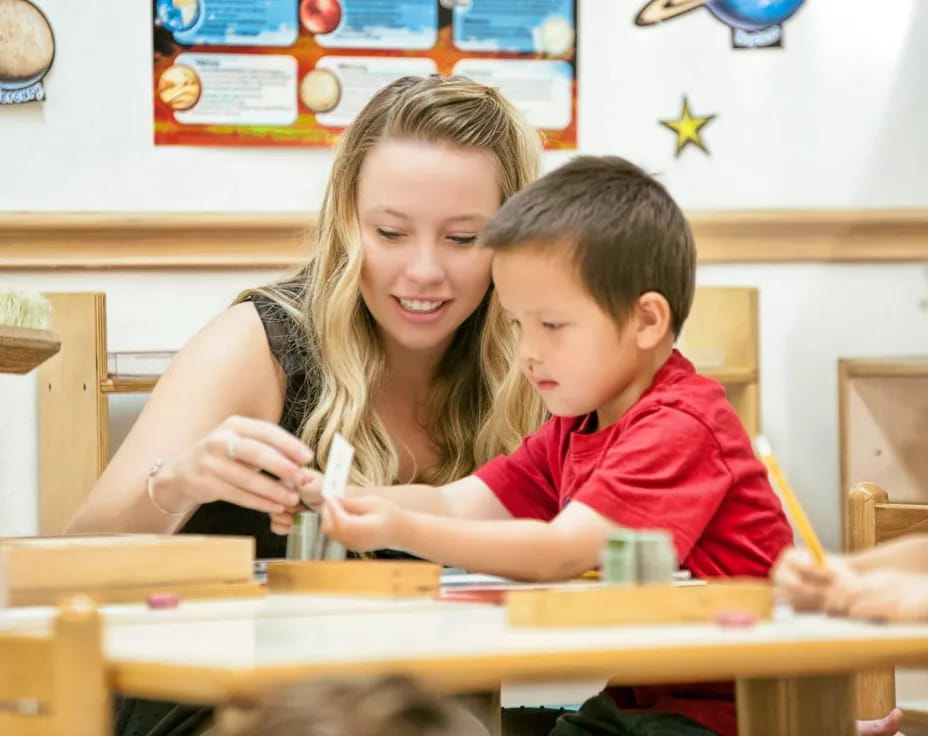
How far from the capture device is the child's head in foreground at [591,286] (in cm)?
129

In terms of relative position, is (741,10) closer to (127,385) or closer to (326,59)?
(326,59)

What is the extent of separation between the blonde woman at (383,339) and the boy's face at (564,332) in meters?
0.38

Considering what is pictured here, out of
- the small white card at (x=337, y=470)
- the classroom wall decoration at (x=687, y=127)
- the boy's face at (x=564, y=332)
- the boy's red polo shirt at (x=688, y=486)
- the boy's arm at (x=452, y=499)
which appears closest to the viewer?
the small white card at (x=337, y=470)

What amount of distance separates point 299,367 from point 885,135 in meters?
1.71

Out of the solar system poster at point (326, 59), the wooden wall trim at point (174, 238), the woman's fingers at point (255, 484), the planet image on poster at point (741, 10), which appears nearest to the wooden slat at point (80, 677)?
the woman's fingers at point (255, 484)

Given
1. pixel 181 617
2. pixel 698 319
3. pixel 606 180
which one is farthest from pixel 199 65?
pixel 181 617

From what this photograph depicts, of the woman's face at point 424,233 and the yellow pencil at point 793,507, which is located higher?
the woman's face at point 424,233

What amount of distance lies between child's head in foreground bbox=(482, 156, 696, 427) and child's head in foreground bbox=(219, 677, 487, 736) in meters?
0.62

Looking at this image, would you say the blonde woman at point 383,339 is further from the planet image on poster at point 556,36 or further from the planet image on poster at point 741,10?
the planet image on poster at point 741,10

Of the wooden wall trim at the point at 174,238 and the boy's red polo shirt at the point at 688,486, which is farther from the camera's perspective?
the wooden wall trim at the point at 174,238

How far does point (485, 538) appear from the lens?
1103 mm

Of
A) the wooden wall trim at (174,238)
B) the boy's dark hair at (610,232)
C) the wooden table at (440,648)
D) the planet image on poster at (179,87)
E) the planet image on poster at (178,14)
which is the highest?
the planet image on poster at (178,14)

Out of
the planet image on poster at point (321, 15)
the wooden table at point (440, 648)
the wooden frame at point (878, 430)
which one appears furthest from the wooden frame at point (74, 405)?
the wooden table at point (440, 648)

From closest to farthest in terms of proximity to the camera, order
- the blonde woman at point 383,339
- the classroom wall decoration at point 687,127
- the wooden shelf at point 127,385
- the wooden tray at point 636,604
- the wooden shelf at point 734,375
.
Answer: the wooden tray at point 636,604 → the blonde woman at point 383,339 → the wooden shelf at point 127,385 → the wooden shelf at point 734,375 → the classroom wall decoration at point 687,127
